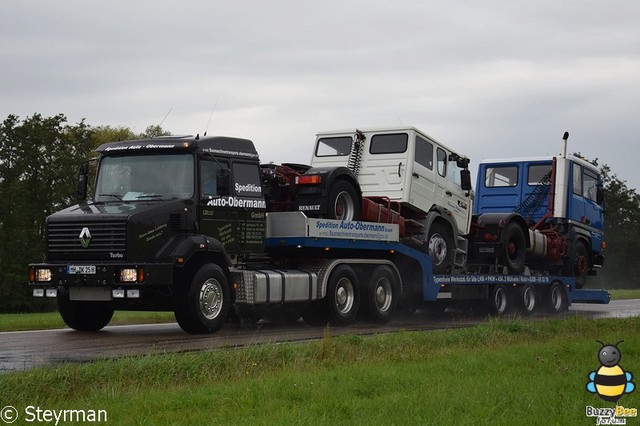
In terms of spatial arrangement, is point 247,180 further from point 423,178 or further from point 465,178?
point 465,178

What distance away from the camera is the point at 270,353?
11086mm

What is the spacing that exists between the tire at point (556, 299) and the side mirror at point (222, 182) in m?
11.7

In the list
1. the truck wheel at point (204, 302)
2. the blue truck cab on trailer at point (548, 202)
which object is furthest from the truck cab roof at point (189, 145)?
the blue truck cab on trailer at point (548, 202)

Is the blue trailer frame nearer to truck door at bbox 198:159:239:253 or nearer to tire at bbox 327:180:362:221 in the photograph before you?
tire at bbox 327:180:362:221

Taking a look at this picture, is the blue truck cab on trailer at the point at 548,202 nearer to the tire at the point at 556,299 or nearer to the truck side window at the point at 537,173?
the truck side window at the point at 537,173

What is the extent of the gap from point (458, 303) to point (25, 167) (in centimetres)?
4182

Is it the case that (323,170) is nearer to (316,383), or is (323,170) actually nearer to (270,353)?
(270,353)

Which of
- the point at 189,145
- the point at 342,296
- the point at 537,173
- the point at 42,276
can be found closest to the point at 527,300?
the point at 537,173

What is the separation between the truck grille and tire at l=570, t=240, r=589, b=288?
1443 centimetres

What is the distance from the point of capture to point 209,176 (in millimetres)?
15219

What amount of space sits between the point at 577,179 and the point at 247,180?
38.4 feet

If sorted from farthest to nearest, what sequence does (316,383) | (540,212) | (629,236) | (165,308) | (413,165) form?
(629,236)
(540,212)
(413,165)
(165,308)
(316,383)

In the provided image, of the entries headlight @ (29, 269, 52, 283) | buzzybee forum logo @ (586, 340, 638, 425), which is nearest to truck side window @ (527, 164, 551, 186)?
headlight @ (29, 269, 52, 283)

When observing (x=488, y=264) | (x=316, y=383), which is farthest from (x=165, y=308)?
(x=488, y=264)
